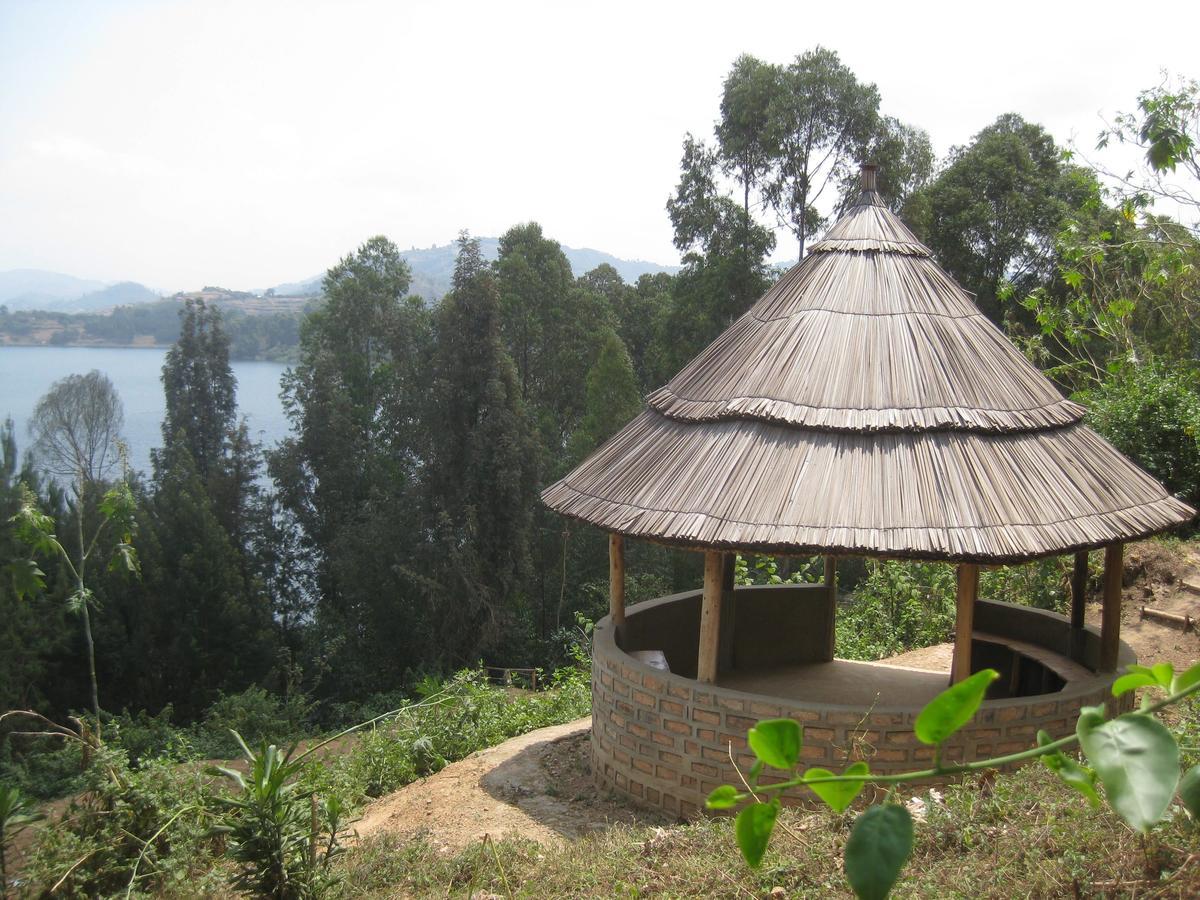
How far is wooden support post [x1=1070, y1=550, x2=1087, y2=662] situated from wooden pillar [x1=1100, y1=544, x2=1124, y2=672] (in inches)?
25.6

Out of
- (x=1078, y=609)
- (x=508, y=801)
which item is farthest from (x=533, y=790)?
(x=1078, y=609)

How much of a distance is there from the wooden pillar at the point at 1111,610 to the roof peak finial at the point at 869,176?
11.0 ft

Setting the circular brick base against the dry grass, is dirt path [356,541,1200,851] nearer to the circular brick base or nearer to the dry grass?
the circular brick base

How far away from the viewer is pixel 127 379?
11588 cm

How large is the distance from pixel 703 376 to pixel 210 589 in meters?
24.1

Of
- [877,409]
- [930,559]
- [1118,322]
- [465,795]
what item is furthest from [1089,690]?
[1118,322]

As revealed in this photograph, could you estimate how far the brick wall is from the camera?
6.21 m

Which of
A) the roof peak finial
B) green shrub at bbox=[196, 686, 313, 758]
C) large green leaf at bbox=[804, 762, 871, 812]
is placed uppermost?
the roof peak finial

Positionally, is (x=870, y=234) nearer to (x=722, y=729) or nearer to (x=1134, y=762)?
(x=722, y=729)

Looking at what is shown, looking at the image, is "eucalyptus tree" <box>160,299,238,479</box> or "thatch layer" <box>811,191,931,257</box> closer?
"thatch layer" <box>811,191,931,257</box>

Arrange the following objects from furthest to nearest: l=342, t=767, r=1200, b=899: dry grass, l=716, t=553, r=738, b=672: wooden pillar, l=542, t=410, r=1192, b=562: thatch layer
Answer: l=716, t=553, r=738, b=672: wooden pillar
l=542, t=410, r=1192, b=562: thatch layer
l=342, t=767, r=1200, b=899: dry grass

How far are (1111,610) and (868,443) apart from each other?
7.44ft

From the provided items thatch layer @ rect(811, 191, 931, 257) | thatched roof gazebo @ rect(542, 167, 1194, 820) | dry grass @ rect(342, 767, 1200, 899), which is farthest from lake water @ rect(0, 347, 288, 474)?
dry grass @ rect(342, 767, 1200, 899)

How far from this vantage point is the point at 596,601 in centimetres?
2928
